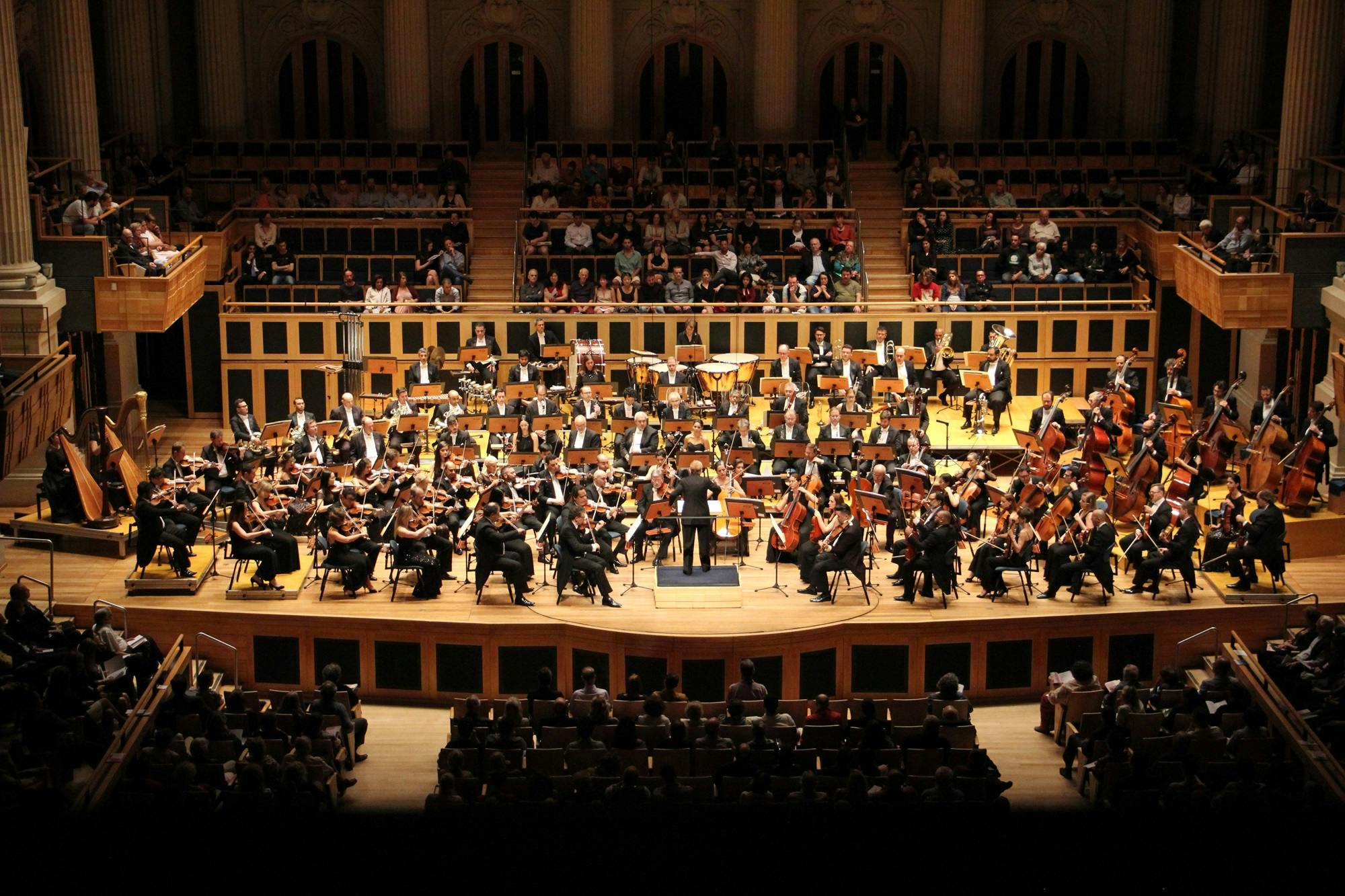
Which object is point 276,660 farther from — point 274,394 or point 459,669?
point 274,394

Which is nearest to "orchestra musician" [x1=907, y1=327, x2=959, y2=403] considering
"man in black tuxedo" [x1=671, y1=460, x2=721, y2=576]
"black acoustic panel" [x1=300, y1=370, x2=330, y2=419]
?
"man in black tuxedo" [x1=671, y1=460, x2=721, y2=576]

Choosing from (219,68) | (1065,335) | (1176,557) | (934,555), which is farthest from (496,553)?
(219,68)

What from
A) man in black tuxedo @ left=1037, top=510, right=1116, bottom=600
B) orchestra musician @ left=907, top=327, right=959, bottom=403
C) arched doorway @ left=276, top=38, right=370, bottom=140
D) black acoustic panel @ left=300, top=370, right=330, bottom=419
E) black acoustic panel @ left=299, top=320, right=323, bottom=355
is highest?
arched doorway @ left=276, top=38, right=370, bottom=140

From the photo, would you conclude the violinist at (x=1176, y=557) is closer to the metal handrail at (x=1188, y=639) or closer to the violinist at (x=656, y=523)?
the metal handrail at (x=1188, y=639)

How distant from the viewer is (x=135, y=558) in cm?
1762

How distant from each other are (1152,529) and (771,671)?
407cm

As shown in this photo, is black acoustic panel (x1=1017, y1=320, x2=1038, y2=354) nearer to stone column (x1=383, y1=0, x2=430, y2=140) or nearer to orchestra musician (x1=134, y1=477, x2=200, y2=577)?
stone column (x1=383, y1=0, x2=430, y2=140)

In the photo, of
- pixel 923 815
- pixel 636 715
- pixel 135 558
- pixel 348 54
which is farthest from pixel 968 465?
pixel 348 54

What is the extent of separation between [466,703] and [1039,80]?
1969 cm

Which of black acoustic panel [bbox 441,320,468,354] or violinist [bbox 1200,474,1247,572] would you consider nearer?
violinist [bbox 1200,474,1247,572]

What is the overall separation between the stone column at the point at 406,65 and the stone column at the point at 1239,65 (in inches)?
497

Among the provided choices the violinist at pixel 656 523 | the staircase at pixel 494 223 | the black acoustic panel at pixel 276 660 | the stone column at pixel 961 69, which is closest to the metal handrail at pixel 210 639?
the black acoustic panel at pixel 276 660

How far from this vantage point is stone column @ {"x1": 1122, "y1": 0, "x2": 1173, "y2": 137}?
1088 inches

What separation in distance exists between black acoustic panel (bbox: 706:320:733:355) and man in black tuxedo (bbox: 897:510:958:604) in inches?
279
